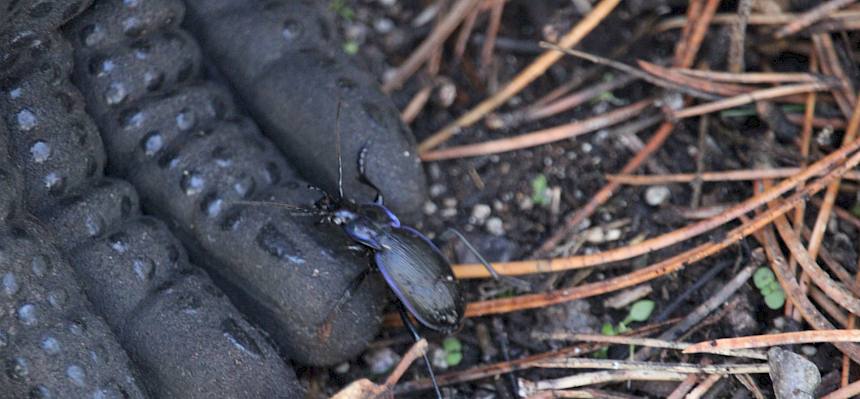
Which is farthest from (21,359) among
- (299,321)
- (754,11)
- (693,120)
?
(754,11)

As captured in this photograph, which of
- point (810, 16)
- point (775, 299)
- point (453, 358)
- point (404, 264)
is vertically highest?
point (810, 16)

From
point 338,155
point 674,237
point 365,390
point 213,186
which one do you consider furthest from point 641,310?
point 213,186

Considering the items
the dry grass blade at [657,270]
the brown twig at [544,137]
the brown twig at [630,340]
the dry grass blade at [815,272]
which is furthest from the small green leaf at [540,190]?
the dry grass blade at [815,272]

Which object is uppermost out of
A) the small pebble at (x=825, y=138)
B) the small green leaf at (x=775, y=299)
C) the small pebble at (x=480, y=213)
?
the small pebble at (x=825, y=138)

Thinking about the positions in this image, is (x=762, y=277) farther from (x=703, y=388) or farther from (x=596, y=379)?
(x=596, y=379)

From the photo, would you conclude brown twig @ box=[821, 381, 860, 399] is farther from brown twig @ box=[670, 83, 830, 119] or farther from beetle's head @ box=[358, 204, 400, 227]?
beetle's head @ box=[358, 204, 400, 227]

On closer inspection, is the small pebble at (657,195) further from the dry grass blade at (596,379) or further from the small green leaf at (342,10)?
the small green leaf at (342,10)
